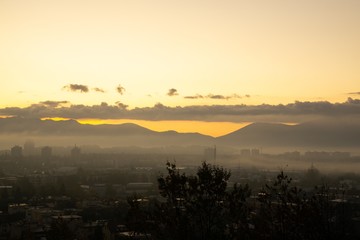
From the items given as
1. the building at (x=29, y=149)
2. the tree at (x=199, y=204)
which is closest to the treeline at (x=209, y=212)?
the tree at (x=199, y=204)

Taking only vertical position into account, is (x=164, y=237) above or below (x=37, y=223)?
above

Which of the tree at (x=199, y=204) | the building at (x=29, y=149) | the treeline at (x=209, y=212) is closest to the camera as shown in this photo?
the treeline at (x=209, y=212)

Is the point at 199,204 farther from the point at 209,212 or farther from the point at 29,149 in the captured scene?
the point at 29,149

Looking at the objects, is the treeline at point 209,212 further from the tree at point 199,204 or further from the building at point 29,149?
the building at point 29,149

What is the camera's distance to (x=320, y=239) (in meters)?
9.91

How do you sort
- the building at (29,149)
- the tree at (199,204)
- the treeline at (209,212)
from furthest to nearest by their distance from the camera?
the building at (29,149) → the tree at (199,204) → the treeline at (209,212)

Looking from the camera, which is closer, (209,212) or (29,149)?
(209,212)

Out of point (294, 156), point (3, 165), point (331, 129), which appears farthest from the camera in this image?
point (331, 129)

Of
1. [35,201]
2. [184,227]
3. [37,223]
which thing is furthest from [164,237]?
[35,201]

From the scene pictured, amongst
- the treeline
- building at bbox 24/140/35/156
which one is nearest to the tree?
the treeline

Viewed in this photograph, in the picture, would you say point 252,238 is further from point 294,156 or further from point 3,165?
point 294,156

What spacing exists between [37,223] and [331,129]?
551ft

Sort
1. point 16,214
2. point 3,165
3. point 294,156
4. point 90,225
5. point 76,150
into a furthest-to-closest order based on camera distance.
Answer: point 76,150 → point 294,156 → point 3,165 → point 16,214 → point 90,225

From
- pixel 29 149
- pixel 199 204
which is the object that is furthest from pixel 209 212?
pixel 29 149
